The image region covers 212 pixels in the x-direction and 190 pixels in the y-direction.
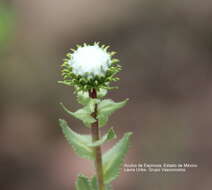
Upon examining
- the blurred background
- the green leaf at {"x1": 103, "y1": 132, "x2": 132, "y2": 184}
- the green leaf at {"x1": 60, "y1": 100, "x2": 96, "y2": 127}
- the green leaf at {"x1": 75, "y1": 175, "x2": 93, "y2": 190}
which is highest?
the blurred background

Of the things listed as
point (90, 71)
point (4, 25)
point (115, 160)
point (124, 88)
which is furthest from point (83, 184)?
point (124, 88)

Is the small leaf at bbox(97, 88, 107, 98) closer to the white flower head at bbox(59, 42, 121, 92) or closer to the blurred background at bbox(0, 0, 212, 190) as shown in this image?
the white flower head at bbox(59, 42, 121, 92)

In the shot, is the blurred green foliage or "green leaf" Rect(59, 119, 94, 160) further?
the blurred green foliage

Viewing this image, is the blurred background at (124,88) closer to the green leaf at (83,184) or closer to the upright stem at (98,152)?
the green leaf at (83,184)

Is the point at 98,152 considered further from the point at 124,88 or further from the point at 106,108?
the point at 124,88

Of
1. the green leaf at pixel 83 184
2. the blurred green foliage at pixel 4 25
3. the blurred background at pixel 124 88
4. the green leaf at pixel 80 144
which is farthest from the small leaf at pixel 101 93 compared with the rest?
the blurred green foliage at pixel 4 25

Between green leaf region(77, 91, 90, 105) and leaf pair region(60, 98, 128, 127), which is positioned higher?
green leaf region(77, 91, 90, 105)

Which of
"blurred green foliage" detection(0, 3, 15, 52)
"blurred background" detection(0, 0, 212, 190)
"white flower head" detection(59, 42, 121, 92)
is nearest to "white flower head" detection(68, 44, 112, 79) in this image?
"white flower head" detection(59, 42, 121, 92)
